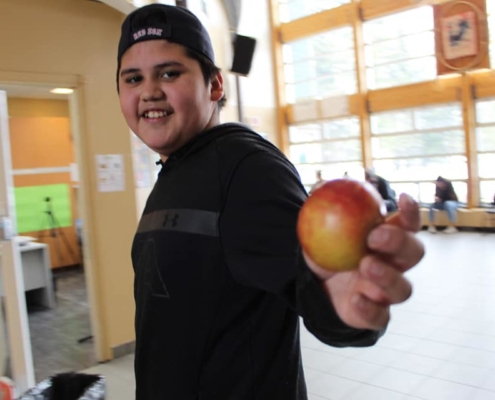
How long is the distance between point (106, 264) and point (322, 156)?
1070cm

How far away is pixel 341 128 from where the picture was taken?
13.5m

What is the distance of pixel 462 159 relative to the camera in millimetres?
11164

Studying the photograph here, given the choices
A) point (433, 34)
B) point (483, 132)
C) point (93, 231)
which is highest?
point (433, 34)

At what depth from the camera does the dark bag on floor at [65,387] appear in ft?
7.68

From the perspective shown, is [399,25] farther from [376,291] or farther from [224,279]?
[376,291]

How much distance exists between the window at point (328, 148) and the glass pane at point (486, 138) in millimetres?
2994

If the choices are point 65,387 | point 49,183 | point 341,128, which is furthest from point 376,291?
point 341,128

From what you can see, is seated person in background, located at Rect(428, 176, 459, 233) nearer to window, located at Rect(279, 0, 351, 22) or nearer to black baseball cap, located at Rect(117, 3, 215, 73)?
window, located at Rect(279, 0, 351, 22)

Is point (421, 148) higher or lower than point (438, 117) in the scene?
lower

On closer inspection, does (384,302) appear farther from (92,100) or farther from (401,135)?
(401,135)

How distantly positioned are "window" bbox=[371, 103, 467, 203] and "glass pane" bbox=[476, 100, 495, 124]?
0.40 meters

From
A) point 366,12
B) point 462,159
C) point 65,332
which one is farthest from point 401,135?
point 65,332

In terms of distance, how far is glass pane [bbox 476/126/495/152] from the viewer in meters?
10.8

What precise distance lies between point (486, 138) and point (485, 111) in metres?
0.62
